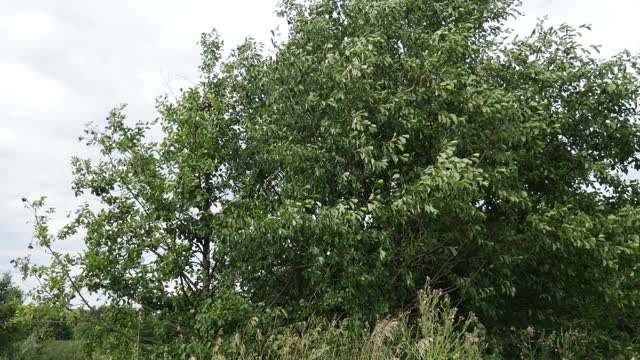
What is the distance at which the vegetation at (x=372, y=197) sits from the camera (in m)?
8.77

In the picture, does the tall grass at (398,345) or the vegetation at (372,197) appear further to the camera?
the vegetation at (372,197)

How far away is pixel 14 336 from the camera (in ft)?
88.5

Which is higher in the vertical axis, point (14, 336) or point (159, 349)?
point (14, 336)

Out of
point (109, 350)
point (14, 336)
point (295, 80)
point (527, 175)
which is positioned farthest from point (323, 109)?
point (14, 336)

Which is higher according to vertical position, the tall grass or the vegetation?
the vegetation

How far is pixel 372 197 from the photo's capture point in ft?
→ 28.1

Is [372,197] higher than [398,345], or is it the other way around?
[372,197]

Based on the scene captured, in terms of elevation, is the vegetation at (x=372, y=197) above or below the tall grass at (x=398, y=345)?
above

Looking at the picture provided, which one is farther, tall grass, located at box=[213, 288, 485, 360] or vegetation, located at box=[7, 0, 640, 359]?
vegetation, located at box=[7, 0, 640, 359]

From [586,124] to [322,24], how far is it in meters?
5.70

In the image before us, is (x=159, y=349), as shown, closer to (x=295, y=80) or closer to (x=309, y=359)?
A: (x=309, y=359)

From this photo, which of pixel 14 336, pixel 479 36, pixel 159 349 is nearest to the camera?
pixel 159 349

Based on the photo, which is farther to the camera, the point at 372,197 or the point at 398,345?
the point at 372,197

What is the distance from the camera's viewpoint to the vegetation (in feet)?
28.8
